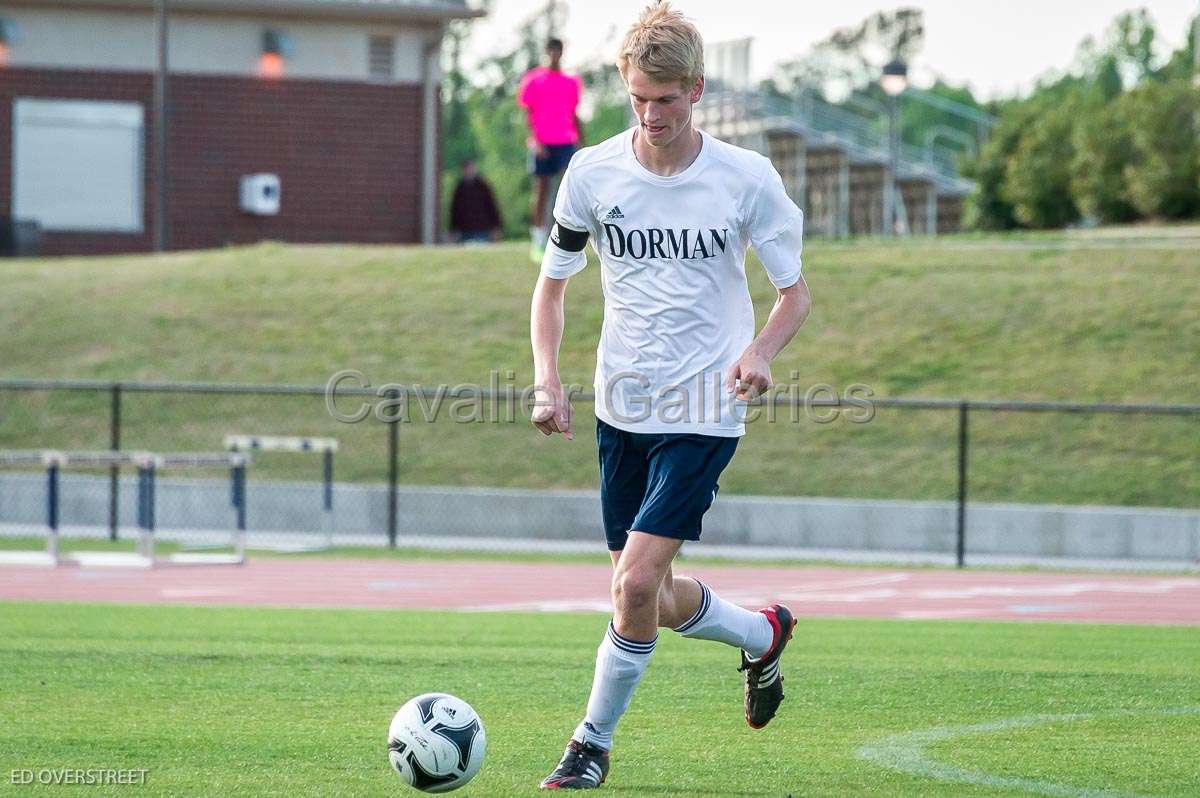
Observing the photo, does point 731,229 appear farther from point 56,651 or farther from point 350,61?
point 350,61

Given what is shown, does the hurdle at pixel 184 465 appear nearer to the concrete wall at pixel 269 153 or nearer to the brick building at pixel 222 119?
the brick building at pixel 222 119

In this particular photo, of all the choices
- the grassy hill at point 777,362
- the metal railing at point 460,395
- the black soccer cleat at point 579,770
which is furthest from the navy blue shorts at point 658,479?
the grassy hill at point 777,362

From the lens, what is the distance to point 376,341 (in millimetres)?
22812

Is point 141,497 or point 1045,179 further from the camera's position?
point 1045,179

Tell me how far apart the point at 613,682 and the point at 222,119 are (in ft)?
101

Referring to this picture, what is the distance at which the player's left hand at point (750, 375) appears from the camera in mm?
5328

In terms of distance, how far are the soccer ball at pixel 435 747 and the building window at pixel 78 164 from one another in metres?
30.6

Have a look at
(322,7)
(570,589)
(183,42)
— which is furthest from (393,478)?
(183,42)

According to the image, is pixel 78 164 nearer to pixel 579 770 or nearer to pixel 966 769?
pixel 579 770

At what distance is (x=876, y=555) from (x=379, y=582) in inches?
225

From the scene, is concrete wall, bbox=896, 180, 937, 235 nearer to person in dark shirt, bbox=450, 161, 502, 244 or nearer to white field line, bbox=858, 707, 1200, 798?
person in dark shirt, bbox=450, 161, 502, 244

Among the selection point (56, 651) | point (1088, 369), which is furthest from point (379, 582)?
point (1088, 369)

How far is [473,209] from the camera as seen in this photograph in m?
31.1

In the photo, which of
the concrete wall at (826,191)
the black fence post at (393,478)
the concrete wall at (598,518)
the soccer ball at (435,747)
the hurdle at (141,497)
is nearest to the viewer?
the soccer ball at (435,747)
